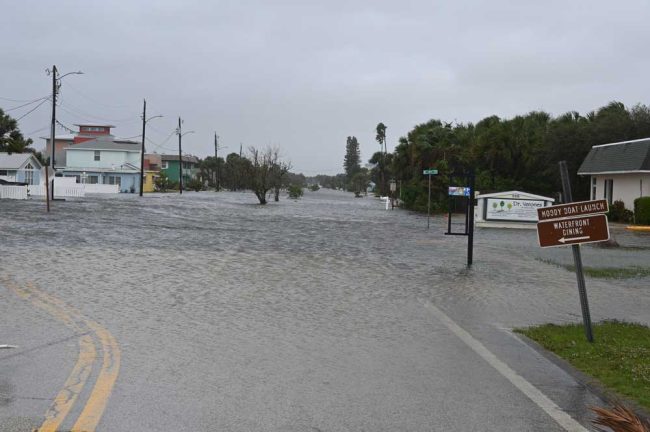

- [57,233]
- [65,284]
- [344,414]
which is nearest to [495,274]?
[65,284]

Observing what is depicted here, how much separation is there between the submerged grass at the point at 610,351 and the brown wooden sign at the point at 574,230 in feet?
3.98

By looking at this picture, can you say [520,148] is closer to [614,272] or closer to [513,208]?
[513,208]

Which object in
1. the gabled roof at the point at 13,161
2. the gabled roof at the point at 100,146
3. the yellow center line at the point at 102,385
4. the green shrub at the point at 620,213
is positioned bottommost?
the yellow center line at the point at 102,385

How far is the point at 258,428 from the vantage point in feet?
17.8

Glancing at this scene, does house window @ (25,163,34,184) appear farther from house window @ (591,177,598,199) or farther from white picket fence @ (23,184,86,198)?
house window @ (591,177,598,199)

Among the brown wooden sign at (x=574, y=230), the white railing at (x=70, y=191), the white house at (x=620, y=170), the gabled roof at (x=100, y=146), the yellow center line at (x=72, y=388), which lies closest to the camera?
the yellow center line at (x=72, y=388)

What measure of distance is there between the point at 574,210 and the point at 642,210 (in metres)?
29.2

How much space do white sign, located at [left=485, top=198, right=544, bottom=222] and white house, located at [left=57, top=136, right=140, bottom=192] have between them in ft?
201

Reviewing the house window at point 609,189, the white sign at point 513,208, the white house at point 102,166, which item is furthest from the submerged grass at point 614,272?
the white house at point 102,166

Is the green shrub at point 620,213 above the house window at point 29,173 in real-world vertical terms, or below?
below

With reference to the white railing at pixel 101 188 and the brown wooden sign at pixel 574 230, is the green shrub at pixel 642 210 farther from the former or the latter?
the white railing at pixel 101 188

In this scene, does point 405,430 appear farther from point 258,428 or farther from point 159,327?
point 159,327

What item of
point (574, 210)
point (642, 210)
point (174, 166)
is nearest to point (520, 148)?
point (642, 210)

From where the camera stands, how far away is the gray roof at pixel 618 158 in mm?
37750
